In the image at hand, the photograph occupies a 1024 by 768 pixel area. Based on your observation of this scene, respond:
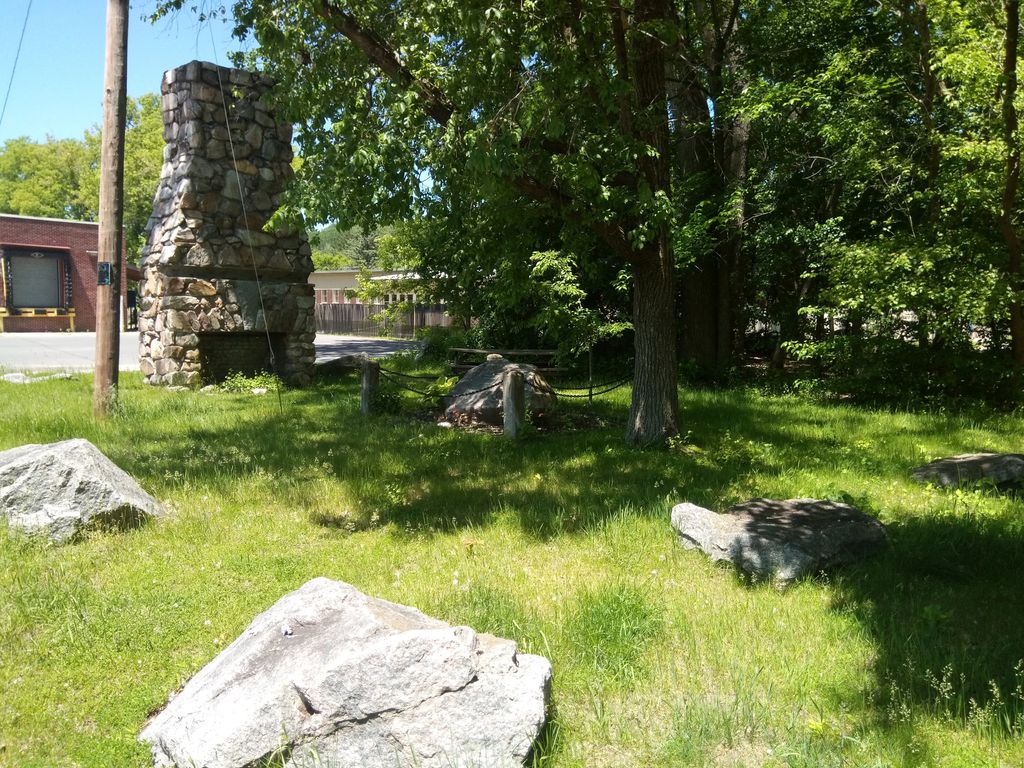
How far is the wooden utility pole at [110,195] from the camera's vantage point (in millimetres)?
9906

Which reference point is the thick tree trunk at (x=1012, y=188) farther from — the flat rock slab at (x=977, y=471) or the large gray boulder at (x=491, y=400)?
the large gray boulder at (x=491, y=400)

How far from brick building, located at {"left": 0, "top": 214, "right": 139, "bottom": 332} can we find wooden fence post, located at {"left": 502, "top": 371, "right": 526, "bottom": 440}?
106 ft

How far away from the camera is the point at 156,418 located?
33.8 ft

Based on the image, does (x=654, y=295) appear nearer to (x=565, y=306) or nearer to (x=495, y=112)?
(x=495, y=112)

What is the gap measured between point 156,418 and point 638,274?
21.3 feet

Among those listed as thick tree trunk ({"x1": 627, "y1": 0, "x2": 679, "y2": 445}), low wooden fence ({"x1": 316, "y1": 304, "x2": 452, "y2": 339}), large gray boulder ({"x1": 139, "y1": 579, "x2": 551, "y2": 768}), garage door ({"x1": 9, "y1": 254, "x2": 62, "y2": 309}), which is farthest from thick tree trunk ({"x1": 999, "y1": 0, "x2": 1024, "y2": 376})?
garage door ({"x1": 9, "y1": 254, "x2": 62, "y2": 309})

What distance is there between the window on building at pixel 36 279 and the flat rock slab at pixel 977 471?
133 ft

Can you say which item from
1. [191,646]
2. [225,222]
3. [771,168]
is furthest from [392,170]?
[771,168]

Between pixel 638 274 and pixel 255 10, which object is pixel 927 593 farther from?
pixel 255 10

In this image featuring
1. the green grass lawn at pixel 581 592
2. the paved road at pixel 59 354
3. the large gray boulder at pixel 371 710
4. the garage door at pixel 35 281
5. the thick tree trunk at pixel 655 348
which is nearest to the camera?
the large gray boulder at pixel 371 710

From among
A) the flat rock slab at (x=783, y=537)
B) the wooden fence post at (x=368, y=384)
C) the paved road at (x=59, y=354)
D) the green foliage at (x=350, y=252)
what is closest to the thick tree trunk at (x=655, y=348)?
the flat rock slab at (x=783, y=537)

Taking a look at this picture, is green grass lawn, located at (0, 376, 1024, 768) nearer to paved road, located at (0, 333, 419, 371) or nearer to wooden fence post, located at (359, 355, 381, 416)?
wooden fence post, located at (359, 355, 381, 416)

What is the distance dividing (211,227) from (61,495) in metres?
9.01

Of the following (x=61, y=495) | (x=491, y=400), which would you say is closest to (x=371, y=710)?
(x=61, y=495)
